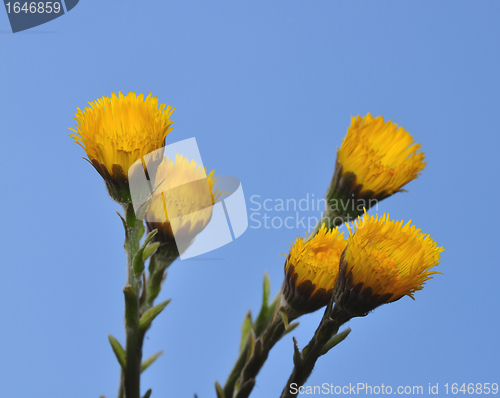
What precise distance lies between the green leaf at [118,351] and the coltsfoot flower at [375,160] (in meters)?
0.55

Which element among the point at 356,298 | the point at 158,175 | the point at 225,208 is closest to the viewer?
the point at 356,298

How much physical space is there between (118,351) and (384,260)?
0.49m

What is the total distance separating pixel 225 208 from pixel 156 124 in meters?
0.27

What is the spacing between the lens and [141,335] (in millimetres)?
851

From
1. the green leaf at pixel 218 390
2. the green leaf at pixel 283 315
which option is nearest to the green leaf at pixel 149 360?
the green leaf at pixel 218 390

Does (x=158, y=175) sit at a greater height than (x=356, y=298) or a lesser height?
greater

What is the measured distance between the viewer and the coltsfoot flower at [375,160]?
992mm

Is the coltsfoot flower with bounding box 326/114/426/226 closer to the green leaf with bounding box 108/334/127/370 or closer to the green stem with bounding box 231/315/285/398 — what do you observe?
the green stem with bounding box 231/315/285/398

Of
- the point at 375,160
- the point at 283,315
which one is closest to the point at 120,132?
the point at 283,315

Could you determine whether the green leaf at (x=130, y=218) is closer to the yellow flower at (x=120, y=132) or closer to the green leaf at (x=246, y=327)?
the yellow flower at (x=120, y=132)

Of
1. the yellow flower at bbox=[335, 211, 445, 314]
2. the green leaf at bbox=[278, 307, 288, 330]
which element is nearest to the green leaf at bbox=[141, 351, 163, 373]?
the green leaf at bbox=[278, 307, 288, 330]

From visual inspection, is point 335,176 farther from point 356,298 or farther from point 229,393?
point 229,393

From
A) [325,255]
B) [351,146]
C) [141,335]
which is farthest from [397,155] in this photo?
[141,335]

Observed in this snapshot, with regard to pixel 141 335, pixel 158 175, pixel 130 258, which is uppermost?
pixel 158 175
